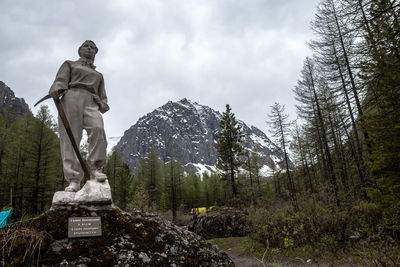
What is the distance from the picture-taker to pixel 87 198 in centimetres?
371

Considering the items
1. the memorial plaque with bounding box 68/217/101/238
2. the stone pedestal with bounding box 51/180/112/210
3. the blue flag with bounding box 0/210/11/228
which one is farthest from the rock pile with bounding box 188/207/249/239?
the blue flag with bounding box 0/210/11/228

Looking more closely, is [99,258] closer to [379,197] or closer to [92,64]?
[92,64]

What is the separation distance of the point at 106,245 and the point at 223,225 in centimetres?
1161

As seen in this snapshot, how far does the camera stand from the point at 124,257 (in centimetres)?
316

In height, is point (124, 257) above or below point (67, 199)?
below

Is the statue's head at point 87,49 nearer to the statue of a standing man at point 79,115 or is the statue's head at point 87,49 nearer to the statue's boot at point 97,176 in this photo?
the statue of a standing man at point 79,115

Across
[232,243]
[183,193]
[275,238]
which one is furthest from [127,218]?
[183,193]

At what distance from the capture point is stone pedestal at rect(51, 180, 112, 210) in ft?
11.9

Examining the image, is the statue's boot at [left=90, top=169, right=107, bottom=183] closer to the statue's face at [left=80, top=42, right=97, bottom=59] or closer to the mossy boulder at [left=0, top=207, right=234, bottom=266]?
the mossy boulder at [left=0, top=207, right=234, bottom=266]

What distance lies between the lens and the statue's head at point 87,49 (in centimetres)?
467

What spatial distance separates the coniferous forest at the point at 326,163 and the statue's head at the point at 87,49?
2.85 meters

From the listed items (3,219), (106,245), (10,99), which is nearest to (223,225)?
(106,245)

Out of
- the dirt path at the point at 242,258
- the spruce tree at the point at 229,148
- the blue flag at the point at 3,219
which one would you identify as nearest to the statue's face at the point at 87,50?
the blue flag at the point at 3,219

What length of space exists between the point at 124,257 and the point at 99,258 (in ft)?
0.98
